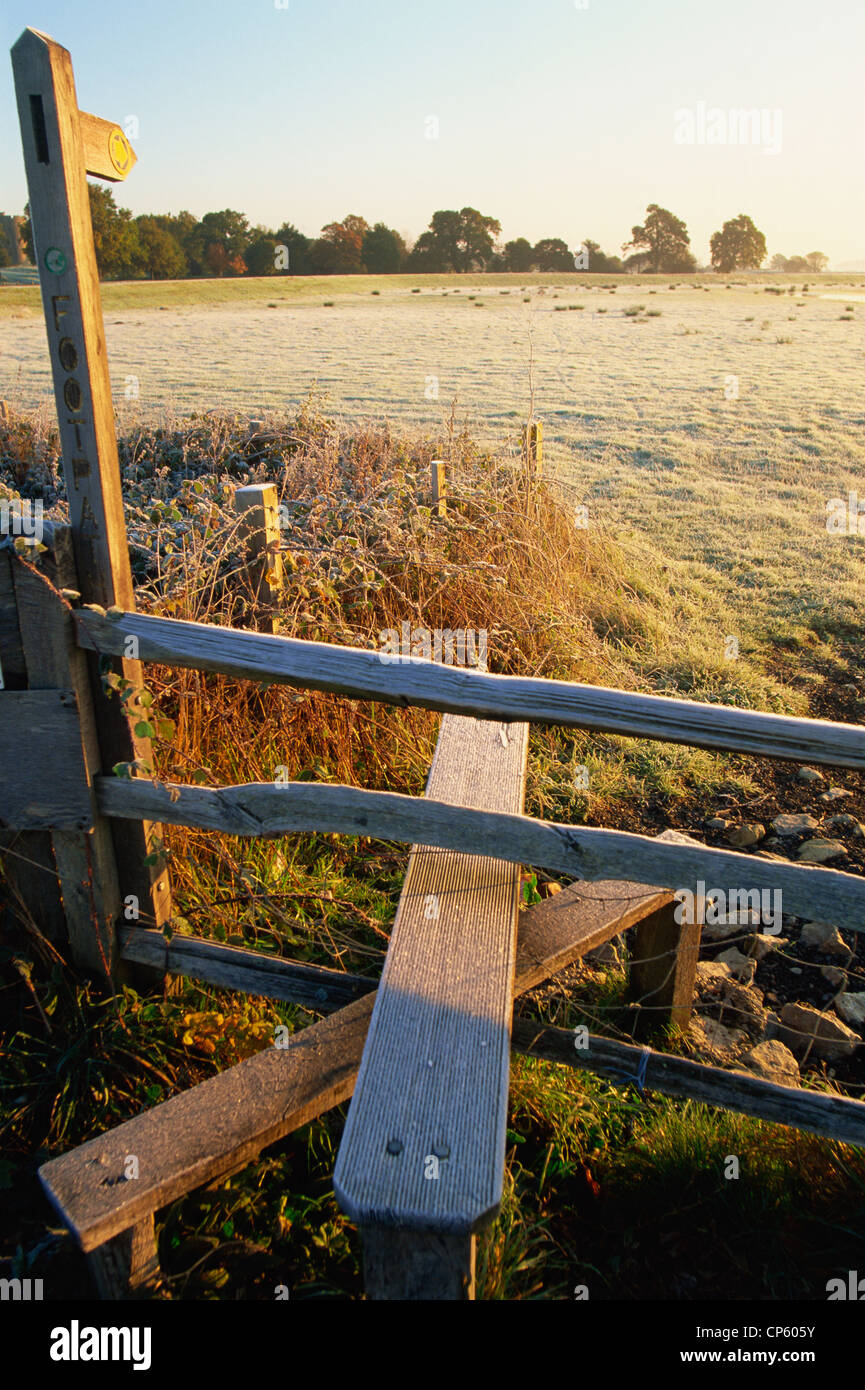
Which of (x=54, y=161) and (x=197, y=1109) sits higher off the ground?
(x=54, y=161)

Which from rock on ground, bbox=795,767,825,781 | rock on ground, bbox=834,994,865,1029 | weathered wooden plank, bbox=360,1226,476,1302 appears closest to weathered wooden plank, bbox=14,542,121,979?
weathered wooden plank, bbox=360,1226,476,1302

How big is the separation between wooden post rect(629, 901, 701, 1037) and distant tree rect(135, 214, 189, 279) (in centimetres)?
4426

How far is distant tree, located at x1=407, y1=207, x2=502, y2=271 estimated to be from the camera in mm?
47969

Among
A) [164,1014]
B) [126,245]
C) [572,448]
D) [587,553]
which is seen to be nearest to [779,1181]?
[164,1014]

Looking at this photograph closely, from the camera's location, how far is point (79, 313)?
6.92ft

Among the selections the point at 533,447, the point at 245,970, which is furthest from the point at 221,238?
the point at 245,970

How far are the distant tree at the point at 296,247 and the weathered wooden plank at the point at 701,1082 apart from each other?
1844 inches

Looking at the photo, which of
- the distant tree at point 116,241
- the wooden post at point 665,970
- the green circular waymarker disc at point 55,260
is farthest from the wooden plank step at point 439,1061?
the distant tree at point 116,241

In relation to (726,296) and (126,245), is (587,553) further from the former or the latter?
(726,296)

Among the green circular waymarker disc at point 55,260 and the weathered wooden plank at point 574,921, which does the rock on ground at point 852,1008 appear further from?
the green circular waymarker disc at point 55,260

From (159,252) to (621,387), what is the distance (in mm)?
30693

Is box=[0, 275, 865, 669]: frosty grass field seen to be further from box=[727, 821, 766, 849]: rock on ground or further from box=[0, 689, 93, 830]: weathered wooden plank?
box=[0, 689, 93, 830]: weathered wooden plank

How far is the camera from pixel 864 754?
1889 millimetres

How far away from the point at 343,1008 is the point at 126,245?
139ft
